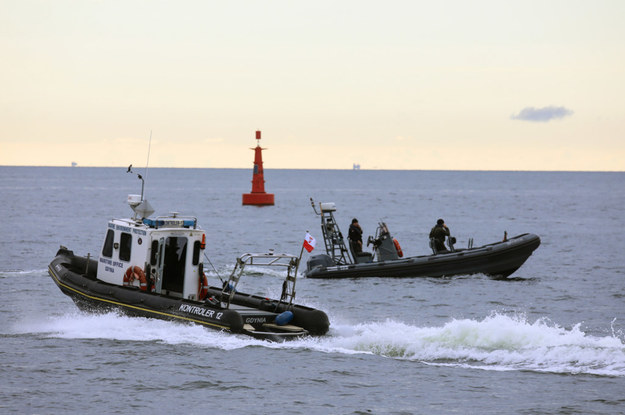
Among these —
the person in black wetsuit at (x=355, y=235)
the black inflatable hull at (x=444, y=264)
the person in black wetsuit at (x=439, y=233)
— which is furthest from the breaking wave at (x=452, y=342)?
the person in black wetsuit at (x=439, y=233)

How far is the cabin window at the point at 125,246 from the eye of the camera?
1761 centimetres

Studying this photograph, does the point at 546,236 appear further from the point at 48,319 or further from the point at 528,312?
the point at 48,319

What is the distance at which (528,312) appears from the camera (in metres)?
21.4

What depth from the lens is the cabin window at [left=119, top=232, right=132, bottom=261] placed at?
693 inches

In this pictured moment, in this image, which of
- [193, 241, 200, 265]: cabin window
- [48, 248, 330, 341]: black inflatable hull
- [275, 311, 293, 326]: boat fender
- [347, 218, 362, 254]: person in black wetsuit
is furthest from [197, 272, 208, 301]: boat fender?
[347, 218, 362, 254]: person in black wetsuit

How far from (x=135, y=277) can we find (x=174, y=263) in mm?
848

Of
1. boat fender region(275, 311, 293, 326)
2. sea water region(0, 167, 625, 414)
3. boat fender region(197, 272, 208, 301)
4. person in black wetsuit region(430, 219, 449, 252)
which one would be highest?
person in black wetsuit region(430, 219, 449, 252)

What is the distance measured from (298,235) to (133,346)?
112ft

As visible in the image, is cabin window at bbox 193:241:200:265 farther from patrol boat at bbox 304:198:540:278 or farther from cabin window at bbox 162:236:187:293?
patrol boat at bbox 304:198:540:278

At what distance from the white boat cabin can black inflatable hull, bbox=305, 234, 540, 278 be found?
8745 millimetres

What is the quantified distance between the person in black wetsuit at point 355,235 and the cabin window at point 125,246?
9.22 meters

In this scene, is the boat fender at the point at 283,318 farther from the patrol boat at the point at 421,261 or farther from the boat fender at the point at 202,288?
the patrol boat at the point at 421,261

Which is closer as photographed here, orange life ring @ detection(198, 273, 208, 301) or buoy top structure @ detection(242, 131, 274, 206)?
orange life ring @ detection(198, 273, 208, 301)

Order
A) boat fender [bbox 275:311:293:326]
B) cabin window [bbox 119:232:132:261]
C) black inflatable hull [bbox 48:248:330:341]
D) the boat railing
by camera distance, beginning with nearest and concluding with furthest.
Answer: the boat railing < black inflatable hull [bbox 48:248:330:341] < boat fender [bbox 275:311:293:326] < cabin window [bbox 119:232:132:261]
